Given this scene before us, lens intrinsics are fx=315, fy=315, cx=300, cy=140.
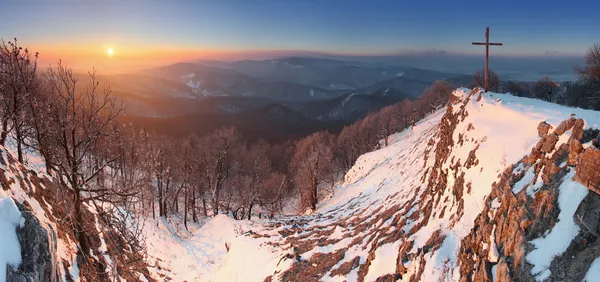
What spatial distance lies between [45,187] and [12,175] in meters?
2.63

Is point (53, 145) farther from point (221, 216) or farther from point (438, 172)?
point (221, 216)

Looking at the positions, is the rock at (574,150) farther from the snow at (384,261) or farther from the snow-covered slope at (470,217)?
the snow at (384,261)

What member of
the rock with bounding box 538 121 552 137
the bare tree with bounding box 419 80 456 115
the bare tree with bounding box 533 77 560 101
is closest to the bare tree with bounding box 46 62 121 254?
the rock with bounding box 538 121 552 137

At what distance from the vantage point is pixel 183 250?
86.0ft

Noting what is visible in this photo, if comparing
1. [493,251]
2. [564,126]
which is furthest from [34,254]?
[564,126]

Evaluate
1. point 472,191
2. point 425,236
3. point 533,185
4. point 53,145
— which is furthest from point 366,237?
point 53,145

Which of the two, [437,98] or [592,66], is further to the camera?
[437,98]

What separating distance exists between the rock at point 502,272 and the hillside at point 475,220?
27 mm

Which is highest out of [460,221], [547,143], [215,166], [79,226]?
[547,143]

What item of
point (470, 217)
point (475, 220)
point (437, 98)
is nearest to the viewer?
point (475, 220)

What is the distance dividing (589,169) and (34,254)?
1346cm

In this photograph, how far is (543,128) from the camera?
9336 millimetres

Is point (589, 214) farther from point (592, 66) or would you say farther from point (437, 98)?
point (437, 98)

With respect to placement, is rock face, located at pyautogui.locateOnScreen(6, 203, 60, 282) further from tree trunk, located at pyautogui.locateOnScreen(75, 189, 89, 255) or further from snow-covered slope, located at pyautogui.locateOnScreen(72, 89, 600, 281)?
snow-covered slope, located at pyautogui.locateOnScreen(72, 89, 600, 281)
